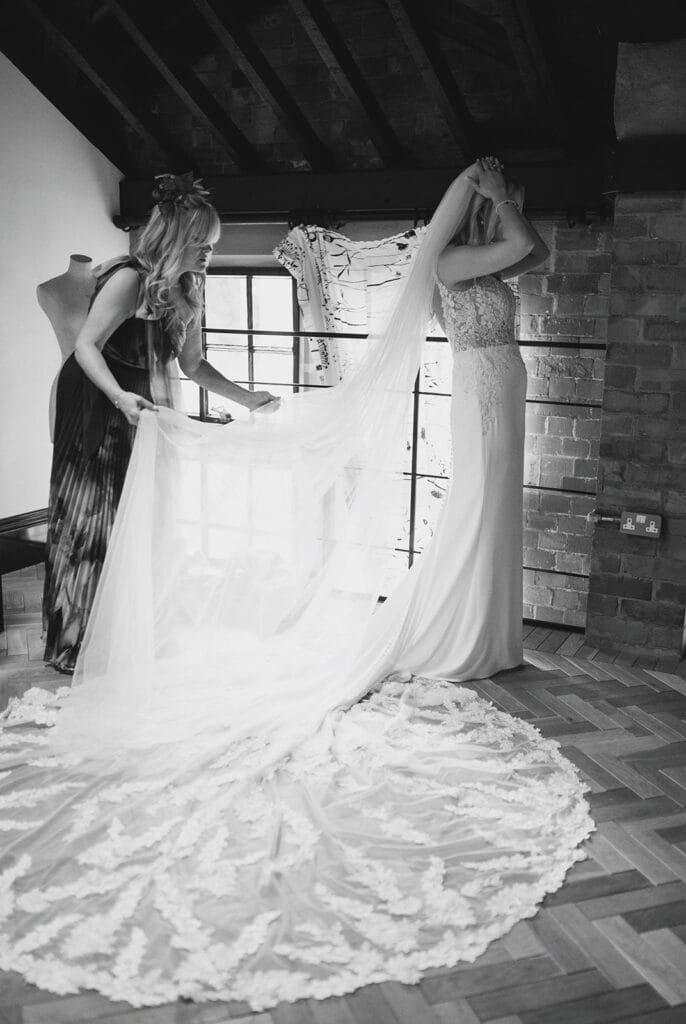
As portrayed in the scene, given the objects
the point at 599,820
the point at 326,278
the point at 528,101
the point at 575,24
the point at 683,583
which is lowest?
the point at 599,820

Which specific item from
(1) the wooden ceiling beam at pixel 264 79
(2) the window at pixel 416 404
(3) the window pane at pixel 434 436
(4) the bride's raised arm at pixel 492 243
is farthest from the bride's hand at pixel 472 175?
(3) the window pane at pixel 434 436

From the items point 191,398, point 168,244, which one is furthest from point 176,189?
point 191,398

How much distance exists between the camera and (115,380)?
11.6ft

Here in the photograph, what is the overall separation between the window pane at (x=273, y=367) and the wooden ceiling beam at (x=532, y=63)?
195 centimetres

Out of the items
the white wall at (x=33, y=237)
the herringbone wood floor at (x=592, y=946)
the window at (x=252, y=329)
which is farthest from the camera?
the window at (x=252, y=329)

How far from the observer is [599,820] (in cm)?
276

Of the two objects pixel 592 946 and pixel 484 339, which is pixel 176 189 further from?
pixel 592 946

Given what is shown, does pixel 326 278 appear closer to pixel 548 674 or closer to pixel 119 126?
pixel 119 126

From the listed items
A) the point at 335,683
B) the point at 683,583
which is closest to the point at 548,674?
the point at 683,583

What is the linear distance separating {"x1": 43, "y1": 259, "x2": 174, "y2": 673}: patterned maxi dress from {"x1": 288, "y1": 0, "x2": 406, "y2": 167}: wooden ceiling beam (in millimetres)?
1604

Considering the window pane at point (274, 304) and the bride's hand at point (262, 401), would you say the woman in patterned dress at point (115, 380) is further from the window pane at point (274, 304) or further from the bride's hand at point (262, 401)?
the window pane at point (274, 304)

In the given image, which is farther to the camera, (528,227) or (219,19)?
(219,19)

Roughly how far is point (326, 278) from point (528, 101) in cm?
135

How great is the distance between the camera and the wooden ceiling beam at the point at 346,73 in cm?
401
